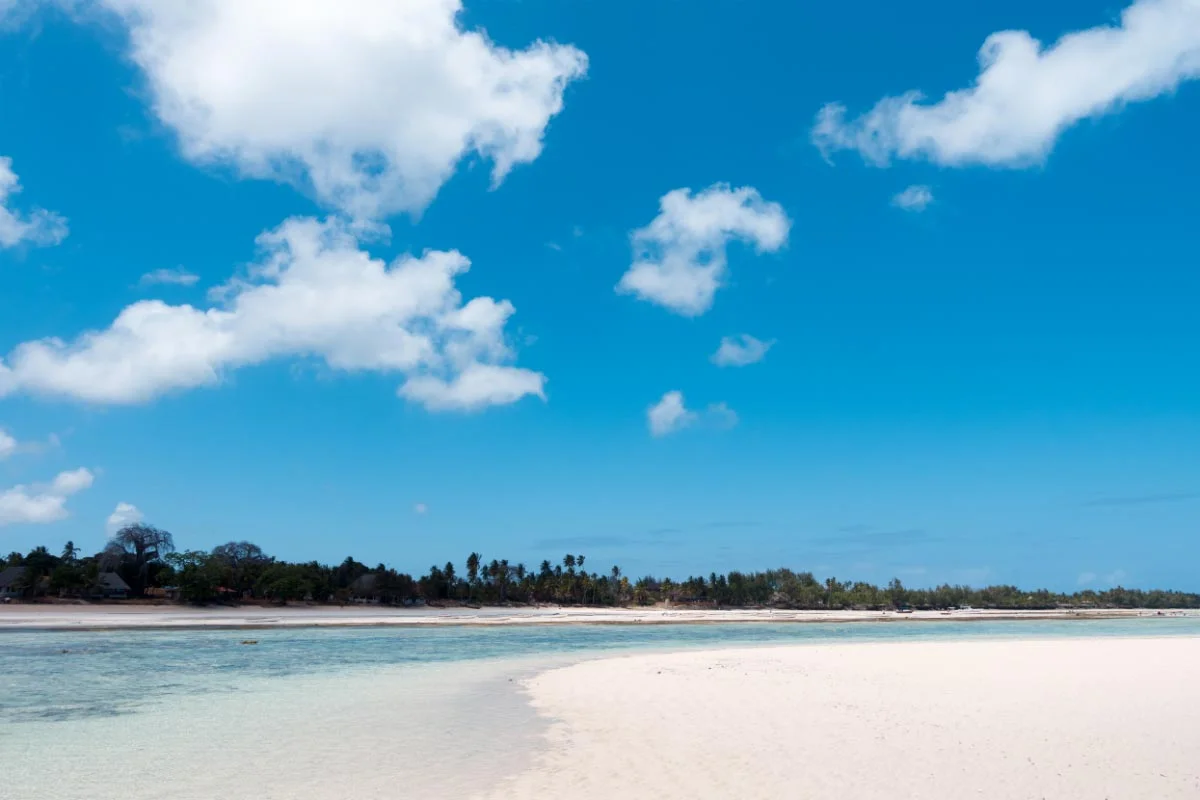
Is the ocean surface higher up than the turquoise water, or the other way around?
the ocean surface

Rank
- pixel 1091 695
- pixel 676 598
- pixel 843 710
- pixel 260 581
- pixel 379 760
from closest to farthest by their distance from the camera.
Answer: pixel 379 760 < pixel 843 710 < pixel 1091 695 < pixel 260 581 < pixel 676 598

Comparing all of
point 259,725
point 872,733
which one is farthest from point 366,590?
point 872,733

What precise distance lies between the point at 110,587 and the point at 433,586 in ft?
154

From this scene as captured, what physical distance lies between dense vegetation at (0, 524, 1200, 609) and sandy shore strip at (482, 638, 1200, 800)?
82673mm

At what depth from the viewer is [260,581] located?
95.6 metres

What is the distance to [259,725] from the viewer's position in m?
15.7

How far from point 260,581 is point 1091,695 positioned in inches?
3800

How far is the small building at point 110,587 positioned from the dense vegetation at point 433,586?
1.02 meters

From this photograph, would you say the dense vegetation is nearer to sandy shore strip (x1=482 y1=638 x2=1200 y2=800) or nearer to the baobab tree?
the baobab tree

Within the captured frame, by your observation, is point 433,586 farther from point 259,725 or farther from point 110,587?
point 259,725

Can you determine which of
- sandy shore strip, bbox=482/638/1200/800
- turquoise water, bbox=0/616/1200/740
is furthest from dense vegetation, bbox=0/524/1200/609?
sandy shore strip, bbox=482/638/1200/800

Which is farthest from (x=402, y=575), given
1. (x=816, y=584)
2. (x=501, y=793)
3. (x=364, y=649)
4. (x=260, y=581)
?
(x=501, y=793)

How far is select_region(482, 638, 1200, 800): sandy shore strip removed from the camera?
10.1m

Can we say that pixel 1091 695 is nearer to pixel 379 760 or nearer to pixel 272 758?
pixel 379 760
